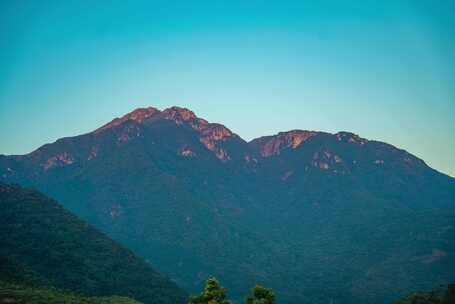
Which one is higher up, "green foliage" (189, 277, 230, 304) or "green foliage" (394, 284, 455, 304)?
"green foliage" (394, 284, 455, 304)

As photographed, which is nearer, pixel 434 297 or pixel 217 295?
pixel 217 295

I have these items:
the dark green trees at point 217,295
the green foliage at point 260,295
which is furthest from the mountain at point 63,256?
the green foliage at point 260,295

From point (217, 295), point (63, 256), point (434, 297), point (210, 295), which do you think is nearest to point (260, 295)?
point (217, 295)

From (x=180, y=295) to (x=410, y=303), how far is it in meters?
87.4

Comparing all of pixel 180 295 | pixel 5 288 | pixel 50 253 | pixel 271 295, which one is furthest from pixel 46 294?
pixel 180 295

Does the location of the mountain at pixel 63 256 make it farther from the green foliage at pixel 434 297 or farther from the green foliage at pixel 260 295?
the green foliage at pixel 434 297

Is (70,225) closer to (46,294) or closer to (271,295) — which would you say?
(46,294)

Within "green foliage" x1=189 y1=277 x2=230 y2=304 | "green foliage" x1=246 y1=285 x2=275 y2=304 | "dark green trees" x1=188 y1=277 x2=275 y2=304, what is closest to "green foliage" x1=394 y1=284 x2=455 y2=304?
"green foliage" x1=246 y1=285 x2=275 y2=304

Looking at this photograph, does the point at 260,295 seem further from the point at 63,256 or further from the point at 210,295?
the point at 63,256

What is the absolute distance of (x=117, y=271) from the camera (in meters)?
139

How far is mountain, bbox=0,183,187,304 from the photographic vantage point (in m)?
115

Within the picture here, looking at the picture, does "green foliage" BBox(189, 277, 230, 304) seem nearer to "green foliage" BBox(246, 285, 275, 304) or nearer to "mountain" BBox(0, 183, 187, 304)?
"green foliage" BBox(246, 285, 275, 304)

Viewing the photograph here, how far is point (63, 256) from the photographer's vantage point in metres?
129

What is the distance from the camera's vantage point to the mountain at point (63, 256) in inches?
4528
